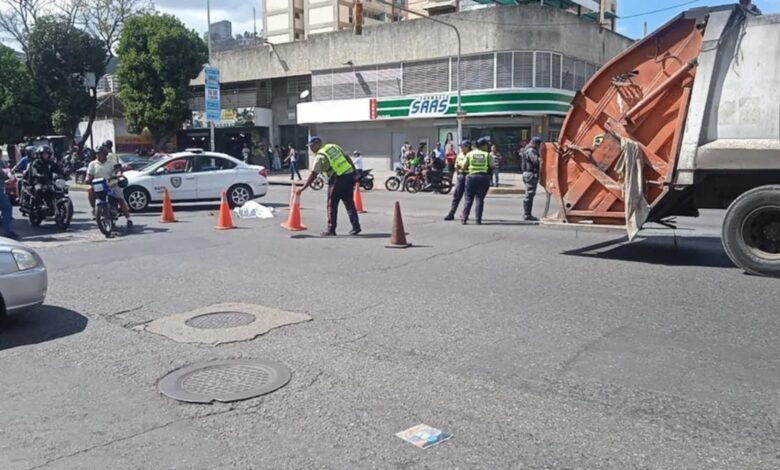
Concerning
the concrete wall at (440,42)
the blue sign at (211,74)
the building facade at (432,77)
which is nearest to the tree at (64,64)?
the concrete wall at (440,42)

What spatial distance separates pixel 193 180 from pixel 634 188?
1200cm

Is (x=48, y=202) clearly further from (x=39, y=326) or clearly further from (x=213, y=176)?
(x=39, y=326)

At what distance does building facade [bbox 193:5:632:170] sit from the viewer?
3247cm

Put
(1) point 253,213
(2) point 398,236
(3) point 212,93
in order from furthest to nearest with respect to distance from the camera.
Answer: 1. (3) point 212,93
2. (1) point 253,213
3. (2) point 398,236

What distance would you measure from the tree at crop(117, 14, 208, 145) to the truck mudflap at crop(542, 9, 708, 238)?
106ft

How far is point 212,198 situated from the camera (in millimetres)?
17656

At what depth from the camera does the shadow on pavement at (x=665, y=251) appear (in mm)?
9078

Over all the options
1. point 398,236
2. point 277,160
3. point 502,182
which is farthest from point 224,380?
point 277,160

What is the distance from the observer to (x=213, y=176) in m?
17.5

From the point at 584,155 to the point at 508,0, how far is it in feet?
117

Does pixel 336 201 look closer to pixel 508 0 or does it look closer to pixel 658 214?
pixel 658 214

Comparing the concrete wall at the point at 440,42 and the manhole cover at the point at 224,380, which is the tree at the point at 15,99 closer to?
the concrete wall at the point at 440,42

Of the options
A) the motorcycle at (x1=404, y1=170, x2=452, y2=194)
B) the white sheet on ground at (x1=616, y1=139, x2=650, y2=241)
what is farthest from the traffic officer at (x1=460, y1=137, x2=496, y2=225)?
the motorcycle at (x1=404, y1=170, x2=452, y2=194)

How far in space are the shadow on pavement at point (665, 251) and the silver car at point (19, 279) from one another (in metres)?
6.89
